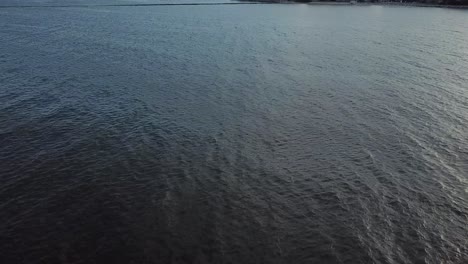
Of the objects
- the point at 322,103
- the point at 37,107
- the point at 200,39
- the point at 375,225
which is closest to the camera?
the point at 375,225

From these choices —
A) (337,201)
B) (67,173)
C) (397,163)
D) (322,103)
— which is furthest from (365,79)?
(67,173)

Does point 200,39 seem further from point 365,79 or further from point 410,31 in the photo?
point 410,31

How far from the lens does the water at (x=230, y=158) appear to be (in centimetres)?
3112

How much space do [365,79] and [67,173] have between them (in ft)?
195

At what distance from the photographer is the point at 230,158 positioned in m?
45.0

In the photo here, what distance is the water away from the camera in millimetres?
31125

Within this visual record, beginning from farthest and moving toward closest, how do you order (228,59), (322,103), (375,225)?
(228,59) < (322,103) < (375,225)

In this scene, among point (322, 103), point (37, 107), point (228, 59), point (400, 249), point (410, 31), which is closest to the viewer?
point (400, 249)

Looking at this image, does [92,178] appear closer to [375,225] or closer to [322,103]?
[375,225]

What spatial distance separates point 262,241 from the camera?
103 ft

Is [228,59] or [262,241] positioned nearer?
[262,241]

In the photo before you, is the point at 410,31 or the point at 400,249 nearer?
the point at 400,249

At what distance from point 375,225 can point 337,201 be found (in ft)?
14.5

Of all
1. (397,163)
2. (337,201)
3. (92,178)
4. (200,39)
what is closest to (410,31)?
(200,39)
